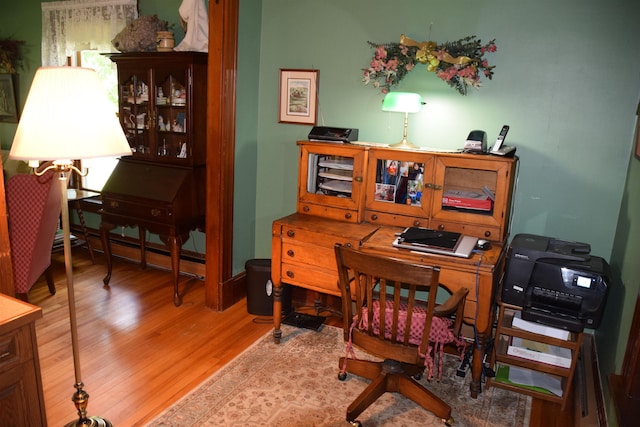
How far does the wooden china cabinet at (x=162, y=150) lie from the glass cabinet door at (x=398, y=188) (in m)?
1.42

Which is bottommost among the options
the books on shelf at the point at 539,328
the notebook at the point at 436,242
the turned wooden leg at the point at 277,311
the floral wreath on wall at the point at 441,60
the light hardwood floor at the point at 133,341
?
the light hardwood floor at the point at 133,341

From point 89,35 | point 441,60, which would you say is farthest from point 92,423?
point 89,35

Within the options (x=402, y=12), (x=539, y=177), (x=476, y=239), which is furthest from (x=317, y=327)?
(x=402, y=12)

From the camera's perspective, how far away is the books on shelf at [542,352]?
2.51 metres

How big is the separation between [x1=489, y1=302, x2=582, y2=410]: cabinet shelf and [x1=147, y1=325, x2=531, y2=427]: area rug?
0.24 ft

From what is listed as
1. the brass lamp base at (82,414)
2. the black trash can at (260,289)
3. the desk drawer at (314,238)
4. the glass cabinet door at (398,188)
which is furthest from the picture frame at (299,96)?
the brass lamp base at (82,414)

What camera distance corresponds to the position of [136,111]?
3.85m

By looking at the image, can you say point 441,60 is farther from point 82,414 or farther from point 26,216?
point 26,216

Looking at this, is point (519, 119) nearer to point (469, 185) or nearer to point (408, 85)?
point (469, 185)

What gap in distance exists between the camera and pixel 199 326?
3268 millimetres

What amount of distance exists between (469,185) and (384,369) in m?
1.25

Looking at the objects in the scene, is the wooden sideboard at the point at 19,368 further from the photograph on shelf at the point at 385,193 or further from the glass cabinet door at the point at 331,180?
the photograph on shelf at the point at 385,193

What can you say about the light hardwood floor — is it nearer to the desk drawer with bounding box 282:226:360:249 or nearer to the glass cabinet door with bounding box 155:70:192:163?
the desk drawer with bounding box 282:226:360:249

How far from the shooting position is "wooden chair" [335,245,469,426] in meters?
2.02
